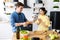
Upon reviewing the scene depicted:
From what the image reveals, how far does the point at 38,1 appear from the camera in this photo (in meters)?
4.75

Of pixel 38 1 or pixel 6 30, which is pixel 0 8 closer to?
pixel 6 30

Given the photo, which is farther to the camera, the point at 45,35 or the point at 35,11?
the point at 35,11

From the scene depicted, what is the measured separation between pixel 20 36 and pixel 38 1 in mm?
2219

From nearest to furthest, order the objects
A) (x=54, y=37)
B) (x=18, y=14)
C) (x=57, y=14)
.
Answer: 1. (x=54, y=37)
2. (x=57, y=14)
3. (x=18, y=14)

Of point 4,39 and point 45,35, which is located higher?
point 45,35

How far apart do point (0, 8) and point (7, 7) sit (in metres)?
0.20

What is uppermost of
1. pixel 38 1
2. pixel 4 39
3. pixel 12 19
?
pixel 38 1

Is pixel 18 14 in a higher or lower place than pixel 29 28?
higher

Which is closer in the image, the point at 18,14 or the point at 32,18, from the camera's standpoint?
the point at 18,14

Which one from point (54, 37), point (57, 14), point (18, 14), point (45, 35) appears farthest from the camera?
point (18, 14)

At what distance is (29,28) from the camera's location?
383 centimetres

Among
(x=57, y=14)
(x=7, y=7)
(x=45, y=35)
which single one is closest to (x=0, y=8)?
(x=7, y=7)

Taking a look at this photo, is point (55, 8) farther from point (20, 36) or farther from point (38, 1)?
point (20, 36)

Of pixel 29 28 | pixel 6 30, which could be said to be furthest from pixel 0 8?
pixel 29 28
